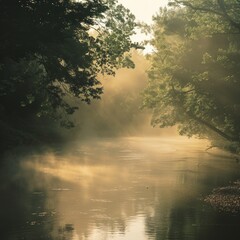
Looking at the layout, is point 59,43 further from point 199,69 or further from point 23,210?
point 199,69

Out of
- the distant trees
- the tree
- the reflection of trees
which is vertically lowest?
the reflection of trees

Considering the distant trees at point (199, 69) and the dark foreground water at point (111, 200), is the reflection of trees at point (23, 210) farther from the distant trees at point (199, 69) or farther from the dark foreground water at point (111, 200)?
Answer: the distant trees at point (199, 69)

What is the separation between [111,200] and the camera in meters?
29.7

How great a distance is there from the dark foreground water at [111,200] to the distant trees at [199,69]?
6159mm

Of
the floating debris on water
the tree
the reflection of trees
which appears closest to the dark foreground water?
the reflection of trees

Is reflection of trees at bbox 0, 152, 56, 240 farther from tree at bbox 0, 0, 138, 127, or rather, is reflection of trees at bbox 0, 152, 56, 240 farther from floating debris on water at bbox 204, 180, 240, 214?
floating debris on water at bbox 204, 180, 240, 214

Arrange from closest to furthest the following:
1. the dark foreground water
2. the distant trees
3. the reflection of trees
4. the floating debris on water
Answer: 1. the reflection of trees
2. the dark foreground water
3. the floating debris on water
4. the distant trees

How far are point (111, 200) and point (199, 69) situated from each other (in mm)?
24386

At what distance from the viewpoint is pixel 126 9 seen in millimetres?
31203

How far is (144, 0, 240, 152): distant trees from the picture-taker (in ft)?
148

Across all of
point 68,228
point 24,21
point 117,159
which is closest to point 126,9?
point 24,21

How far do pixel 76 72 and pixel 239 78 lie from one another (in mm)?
23587

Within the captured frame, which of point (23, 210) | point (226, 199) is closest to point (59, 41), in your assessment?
point (23, 210)

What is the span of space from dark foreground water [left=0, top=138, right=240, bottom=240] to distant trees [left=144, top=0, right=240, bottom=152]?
6159 millimetres
